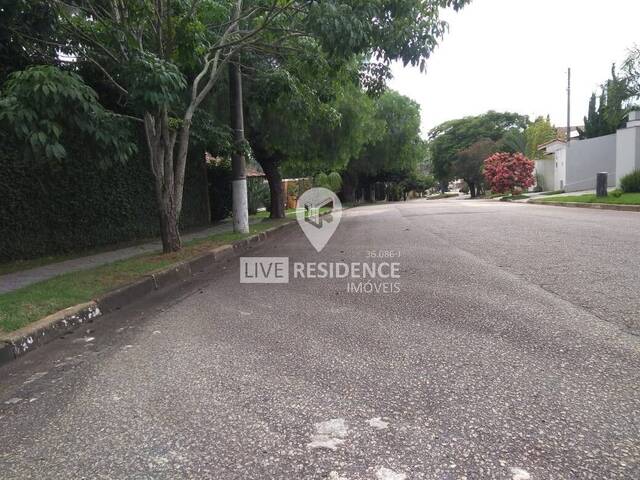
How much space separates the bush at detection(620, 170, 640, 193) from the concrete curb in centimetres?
1839

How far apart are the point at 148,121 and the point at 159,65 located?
5.58 feet

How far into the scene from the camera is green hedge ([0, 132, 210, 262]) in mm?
8312

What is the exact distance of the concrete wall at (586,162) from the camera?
106ft

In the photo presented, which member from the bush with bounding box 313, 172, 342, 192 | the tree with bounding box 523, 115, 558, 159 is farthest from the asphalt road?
the tree with bounding box 523, 115, 558, 159

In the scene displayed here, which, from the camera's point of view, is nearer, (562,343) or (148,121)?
(562,343)

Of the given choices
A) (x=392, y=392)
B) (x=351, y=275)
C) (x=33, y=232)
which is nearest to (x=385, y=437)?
(x=392, y=392)

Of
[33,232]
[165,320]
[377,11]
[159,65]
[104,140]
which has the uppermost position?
[377,11]

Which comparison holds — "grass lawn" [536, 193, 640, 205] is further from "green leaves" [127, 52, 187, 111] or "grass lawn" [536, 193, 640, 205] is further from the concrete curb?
"green leaves" [127, 52, 187, 111]

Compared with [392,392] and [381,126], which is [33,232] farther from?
[381,126]

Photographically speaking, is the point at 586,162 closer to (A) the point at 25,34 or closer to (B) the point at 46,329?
(A) the point at 25,34

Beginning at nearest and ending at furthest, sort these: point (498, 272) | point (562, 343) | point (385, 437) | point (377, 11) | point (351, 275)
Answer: point (385, 437) < point (562, 343) < point (498, 272) < point (351, 275) < point (377, 11)

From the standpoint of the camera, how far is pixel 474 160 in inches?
2090

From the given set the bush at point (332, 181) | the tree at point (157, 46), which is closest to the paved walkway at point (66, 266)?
the tree at point (157, 46)

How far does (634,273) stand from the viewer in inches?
231
